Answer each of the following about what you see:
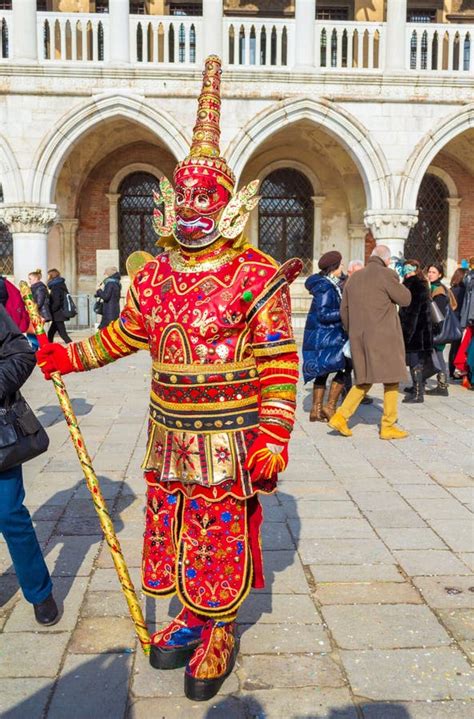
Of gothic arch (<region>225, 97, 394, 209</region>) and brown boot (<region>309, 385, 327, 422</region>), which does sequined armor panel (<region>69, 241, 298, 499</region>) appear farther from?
gothic arch (<region>225, 97, 394, 209</region>)

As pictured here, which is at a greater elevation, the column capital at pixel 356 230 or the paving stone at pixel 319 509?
the column capital at pixel 356 230

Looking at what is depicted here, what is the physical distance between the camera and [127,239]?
695 inches

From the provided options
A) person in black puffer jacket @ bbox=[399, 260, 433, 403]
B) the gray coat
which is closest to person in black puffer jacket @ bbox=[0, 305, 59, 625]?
the gray coat

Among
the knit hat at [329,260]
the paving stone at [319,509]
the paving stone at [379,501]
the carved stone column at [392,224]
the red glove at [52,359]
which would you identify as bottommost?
the paving stone at [319,509]

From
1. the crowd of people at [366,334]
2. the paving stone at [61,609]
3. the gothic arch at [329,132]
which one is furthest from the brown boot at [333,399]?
the gothic arch at [329,132]

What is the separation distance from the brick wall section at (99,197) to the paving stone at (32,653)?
1520 centimetres

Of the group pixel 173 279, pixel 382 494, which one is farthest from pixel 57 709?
pixel 382 494

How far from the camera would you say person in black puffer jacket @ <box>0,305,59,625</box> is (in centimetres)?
289

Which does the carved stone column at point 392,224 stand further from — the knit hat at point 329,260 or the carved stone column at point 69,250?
the knit hat at point 329,260

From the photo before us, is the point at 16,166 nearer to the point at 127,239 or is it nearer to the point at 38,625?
the point at 127,239

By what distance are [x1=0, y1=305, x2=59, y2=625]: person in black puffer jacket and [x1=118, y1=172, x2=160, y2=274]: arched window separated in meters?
14.8

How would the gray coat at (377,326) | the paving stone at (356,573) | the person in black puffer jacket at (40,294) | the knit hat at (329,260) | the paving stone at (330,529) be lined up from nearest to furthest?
the paving stone at (356,573) < the paving stone at (330,529) < the gray coat at (377,326) < the knit hat at (329,260) < the person in black puffer jacket at (40,294)

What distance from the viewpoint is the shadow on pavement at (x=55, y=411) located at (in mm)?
7301

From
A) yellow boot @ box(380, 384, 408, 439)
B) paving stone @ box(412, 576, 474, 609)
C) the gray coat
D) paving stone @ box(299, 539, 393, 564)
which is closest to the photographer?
paving stone @ box(412, 576, 474, 609)
